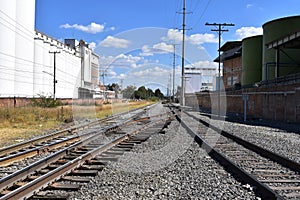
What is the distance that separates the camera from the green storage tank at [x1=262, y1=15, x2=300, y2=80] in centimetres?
3947

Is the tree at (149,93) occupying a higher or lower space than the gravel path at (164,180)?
higher

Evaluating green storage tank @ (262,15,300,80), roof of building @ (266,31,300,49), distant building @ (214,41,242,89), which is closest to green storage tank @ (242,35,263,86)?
distant building @ (214,41,242,89)

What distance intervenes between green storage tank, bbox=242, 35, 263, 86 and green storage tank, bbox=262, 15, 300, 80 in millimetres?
8833

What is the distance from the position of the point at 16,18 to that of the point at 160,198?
161ft

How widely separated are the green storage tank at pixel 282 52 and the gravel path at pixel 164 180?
33.4 meters

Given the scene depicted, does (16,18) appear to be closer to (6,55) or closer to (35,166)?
(6,55)

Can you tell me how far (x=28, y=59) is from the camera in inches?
2078

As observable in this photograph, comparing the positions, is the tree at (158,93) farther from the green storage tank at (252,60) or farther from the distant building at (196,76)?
the green storage tank at (252,60)

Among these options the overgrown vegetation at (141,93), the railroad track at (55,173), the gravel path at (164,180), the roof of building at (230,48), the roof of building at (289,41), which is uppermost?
the roof of building at (230,48)

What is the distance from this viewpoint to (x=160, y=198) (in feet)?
17.2

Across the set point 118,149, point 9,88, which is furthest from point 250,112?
point 9,88

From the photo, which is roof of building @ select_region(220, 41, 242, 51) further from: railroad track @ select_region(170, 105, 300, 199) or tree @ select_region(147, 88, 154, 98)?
tree @ select_region(147, 88, 154, 98)

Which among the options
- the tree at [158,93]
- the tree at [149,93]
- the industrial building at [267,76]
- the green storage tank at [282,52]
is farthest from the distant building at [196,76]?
the tree at [158,93]

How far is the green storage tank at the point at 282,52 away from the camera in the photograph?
39.5 metres
